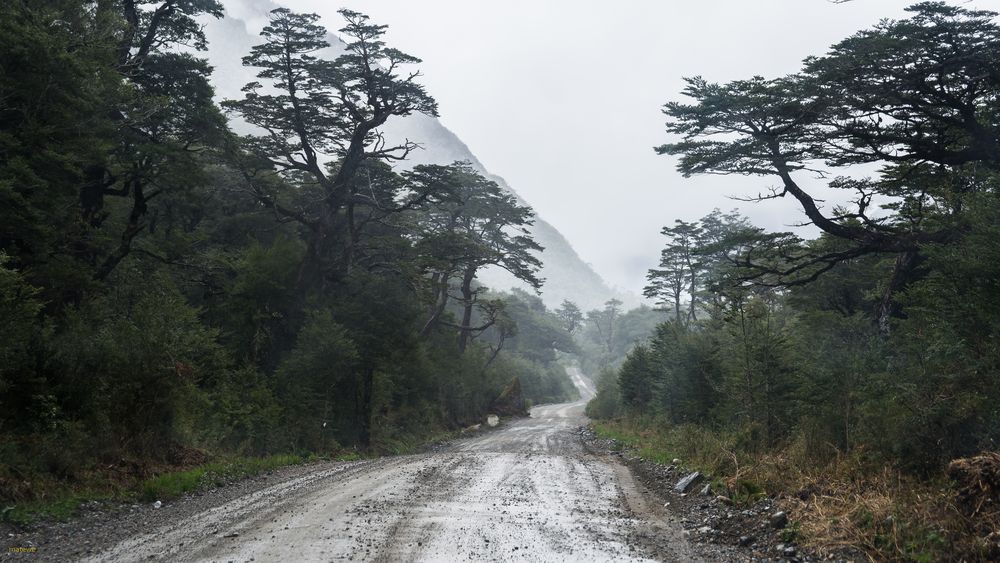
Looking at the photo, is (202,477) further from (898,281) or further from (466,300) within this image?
(466,300)

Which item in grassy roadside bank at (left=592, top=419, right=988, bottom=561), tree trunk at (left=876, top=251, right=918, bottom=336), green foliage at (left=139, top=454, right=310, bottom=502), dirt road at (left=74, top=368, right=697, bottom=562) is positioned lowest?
grassy roadside bank at (left=592, top=419, right=988, bottom=561)

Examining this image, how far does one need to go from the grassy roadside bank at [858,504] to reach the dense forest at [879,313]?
0.03 meters

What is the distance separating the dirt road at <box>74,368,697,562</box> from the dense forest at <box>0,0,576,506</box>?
2.97 meters

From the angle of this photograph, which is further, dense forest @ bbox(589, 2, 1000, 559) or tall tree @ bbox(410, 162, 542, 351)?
tall tree @ bbox(410, 162, 542, 351)

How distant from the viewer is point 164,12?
59.1 ft

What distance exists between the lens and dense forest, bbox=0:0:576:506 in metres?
10.2

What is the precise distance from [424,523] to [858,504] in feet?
16.7

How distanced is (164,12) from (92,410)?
13681 mm

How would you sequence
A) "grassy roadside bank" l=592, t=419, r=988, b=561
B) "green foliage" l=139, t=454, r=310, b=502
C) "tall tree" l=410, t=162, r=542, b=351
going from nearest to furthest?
"grassy roadside bank" l=592, t=419, r=988, b=561 < "green foliage" l=139, t=454, r=310, b=502 < "tall tree" l=410, t=162, r=542, b=351

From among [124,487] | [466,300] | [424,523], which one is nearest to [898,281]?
[424,523]

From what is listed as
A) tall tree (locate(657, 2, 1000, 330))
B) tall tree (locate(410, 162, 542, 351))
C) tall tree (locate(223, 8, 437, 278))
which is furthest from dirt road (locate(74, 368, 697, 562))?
tall tree (locate(410, 162, 542, 351))

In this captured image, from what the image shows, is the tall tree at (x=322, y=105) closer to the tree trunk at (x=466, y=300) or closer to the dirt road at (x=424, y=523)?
the tree trunk at (x=466, y=300)

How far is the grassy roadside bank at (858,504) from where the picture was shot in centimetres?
541

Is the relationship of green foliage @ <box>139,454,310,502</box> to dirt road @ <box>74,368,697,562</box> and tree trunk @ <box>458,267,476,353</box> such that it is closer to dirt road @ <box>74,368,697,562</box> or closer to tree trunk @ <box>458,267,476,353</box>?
dirt road @ <box>74,368,697,562</box>
